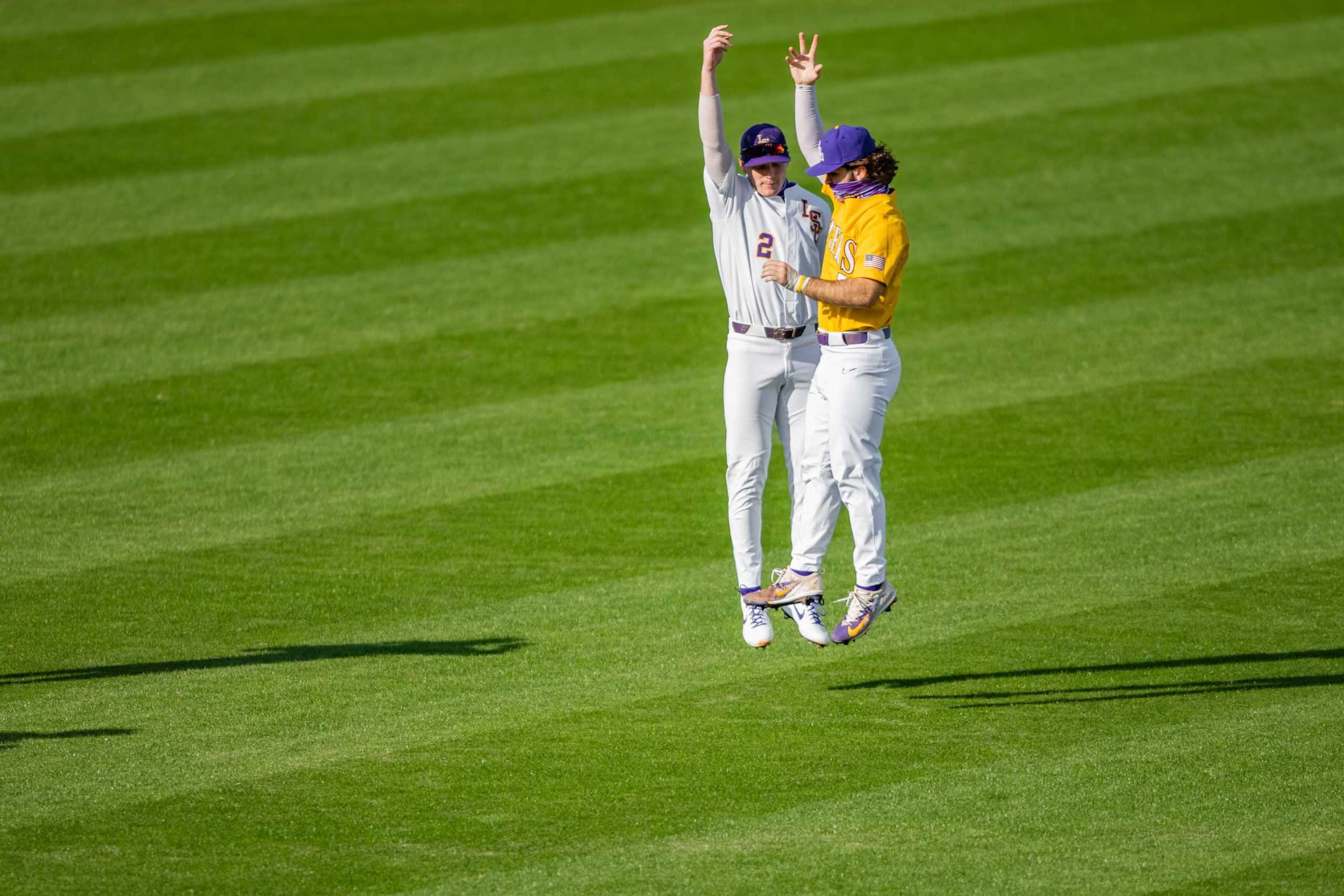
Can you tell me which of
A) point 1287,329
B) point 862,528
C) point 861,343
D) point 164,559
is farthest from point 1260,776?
point 1287,329

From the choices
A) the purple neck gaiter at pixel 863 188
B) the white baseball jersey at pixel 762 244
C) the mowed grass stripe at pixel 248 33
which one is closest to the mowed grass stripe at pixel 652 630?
the white baseball jersey at pixel 762 244

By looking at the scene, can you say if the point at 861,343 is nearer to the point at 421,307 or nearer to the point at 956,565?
the point at 956,565

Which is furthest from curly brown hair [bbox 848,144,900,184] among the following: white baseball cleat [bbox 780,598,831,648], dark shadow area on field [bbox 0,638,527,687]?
dark shadow area on field [bbox 0,638,527,687]

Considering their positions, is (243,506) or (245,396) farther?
(245,396)

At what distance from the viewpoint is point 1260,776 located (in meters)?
6.77

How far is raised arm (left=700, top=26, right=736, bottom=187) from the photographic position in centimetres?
729

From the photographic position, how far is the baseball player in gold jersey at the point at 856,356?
7.14m

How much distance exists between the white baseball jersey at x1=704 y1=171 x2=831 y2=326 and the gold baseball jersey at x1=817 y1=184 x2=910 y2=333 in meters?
0.23

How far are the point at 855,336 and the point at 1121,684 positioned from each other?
229 cm

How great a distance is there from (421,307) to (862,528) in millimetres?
7415

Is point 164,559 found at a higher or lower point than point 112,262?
lower

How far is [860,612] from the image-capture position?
7332mm

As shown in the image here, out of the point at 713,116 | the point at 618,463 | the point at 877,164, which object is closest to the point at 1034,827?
the point at 877,164

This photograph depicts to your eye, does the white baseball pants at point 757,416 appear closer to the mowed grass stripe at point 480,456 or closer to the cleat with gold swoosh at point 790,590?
the cleat with gold swoosh at point 790,590
